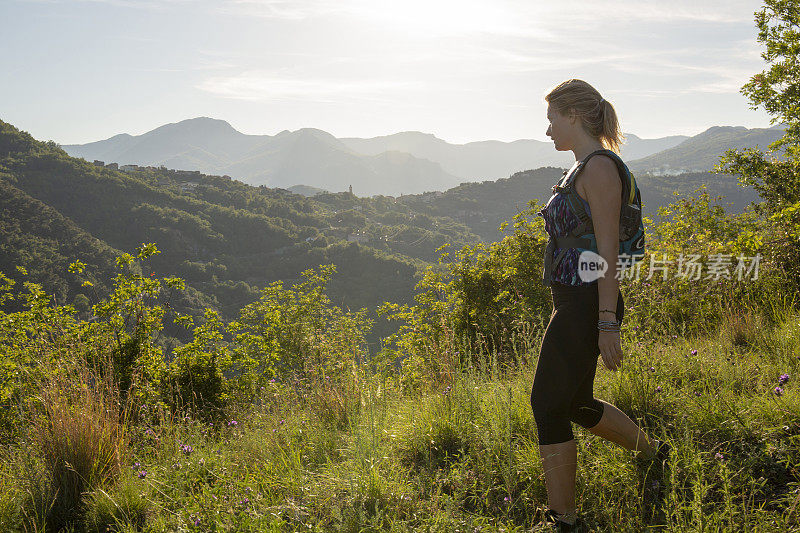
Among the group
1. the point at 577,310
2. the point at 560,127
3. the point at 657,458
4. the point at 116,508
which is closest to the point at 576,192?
the point at 560,127

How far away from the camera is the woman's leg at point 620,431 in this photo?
6.63 ft

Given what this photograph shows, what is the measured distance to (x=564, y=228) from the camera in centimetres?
198

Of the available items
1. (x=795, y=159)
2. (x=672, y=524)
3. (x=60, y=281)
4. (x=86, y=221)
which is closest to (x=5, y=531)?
(x=672, y=524)

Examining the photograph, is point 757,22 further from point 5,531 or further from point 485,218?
point 485,218

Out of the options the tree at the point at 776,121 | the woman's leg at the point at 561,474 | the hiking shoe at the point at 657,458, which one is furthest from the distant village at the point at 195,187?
the woman's leg at the point at 561,474

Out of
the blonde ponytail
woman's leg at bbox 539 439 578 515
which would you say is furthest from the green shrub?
the blonde ponytail

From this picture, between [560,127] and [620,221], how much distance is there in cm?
48

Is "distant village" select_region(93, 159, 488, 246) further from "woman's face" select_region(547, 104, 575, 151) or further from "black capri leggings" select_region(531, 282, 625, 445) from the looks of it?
Result: "black capri leggings" select_region(531, 282, 625, 445)

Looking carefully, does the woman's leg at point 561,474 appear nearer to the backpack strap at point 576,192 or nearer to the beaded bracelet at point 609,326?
the beaded bracelet at point 609,326

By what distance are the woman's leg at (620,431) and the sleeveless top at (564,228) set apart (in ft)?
1.88

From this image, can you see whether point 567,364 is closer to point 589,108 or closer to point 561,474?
point 561,474

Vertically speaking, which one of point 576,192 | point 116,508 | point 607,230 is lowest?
point 116,508

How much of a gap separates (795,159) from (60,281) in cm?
5564

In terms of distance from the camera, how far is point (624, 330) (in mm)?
3361
